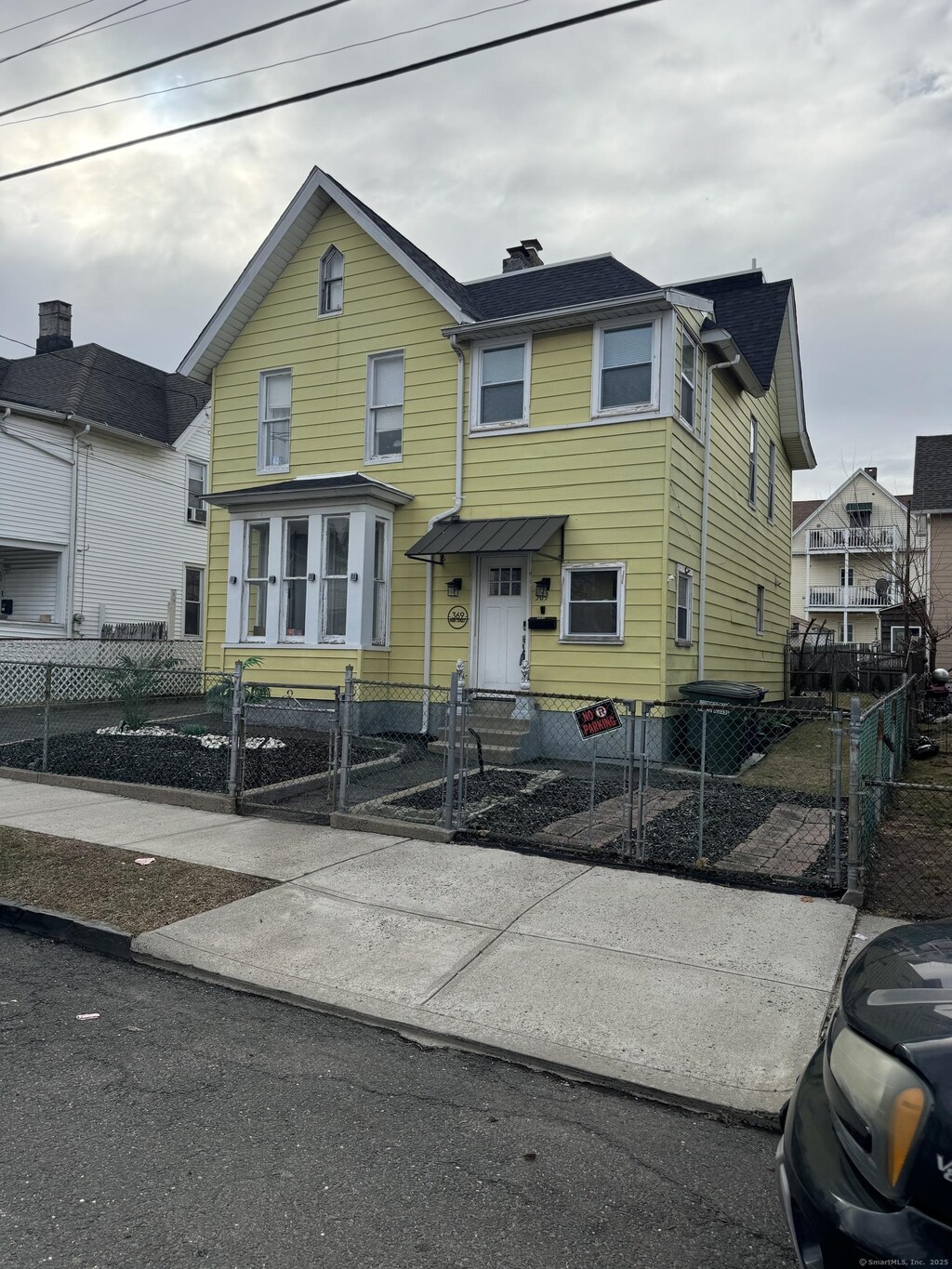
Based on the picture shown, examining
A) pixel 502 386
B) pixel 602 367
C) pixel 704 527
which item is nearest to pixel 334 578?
pixel 502 386

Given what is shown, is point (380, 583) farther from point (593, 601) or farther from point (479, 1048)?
point (479, 1048)

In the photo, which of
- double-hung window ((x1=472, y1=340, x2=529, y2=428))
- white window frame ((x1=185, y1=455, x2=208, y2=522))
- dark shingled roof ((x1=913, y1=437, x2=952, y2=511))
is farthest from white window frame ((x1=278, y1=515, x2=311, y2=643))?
dark shingled roof ((x1=913, y1=437, x2=952, y2=511))

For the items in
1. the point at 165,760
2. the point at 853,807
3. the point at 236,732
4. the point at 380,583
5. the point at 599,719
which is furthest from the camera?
the point at 380,583

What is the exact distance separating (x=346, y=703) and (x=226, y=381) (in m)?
9.42

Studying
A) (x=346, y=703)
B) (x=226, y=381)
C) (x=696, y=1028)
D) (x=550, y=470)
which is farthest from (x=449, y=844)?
(x=226, y=381)

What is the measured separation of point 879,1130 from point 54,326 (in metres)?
28.3

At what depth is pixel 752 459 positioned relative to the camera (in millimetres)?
17594

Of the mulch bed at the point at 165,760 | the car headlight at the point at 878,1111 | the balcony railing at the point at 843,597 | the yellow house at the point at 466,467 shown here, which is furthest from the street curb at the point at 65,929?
the balcony railing at the point at 843,597

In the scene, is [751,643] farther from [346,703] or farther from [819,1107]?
[819,1107]

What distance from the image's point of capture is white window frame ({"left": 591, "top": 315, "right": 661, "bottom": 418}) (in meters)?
12.1

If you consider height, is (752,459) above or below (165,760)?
above

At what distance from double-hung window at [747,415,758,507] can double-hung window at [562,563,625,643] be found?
6.26 metres

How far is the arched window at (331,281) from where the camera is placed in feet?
48.2

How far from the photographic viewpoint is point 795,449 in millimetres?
21328
